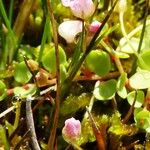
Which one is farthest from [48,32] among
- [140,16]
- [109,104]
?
[140,16]

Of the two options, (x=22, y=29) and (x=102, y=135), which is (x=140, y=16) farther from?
(x=102, y=135)

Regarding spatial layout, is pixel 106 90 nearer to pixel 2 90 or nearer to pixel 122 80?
pixel 122 80

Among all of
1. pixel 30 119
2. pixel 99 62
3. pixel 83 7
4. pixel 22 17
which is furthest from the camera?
pixel 22 17

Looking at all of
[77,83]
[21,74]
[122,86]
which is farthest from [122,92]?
[21,74]

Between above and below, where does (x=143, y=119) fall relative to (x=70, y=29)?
below

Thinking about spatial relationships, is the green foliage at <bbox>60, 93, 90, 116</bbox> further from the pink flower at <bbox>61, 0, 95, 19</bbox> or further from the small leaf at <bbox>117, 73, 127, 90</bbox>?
the pink flower at <bbox>61, 0, 95, 19</bbox>

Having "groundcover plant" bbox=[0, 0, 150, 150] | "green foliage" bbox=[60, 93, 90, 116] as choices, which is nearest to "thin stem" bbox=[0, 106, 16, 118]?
"groundcover plant" bbox=[0, 0, 150, 150]

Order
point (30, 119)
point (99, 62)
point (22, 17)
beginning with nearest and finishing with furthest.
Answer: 1. point (30, 119)
2. point (99, 62)
3. point (22, 17)
